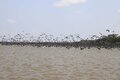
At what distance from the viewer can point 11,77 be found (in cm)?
1353

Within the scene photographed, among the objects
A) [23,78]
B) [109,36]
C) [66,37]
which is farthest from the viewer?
[66,37]

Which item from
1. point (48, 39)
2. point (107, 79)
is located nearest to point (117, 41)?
point (48, 39)

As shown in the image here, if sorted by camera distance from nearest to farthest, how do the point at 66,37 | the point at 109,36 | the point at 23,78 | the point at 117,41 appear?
1. the point at 23,78
2. the point at 117,41
3. the point at 109,36
4. the point at 66,37

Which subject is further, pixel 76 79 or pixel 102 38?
pixel 102 38

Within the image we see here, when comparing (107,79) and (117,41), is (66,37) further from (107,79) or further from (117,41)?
(107,79)

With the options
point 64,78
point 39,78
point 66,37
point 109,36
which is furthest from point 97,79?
point 66,37

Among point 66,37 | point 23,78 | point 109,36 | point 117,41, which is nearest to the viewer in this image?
point 23,78

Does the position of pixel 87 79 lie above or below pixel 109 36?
below

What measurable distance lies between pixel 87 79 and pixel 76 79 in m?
0.59

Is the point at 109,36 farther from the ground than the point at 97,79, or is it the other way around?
the point at 109,36

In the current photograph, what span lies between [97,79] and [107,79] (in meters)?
0.52

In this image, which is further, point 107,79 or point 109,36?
point 109,36

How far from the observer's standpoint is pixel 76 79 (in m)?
13.5

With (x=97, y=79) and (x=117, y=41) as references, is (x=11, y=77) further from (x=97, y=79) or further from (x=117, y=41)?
(x=117, y=41)
